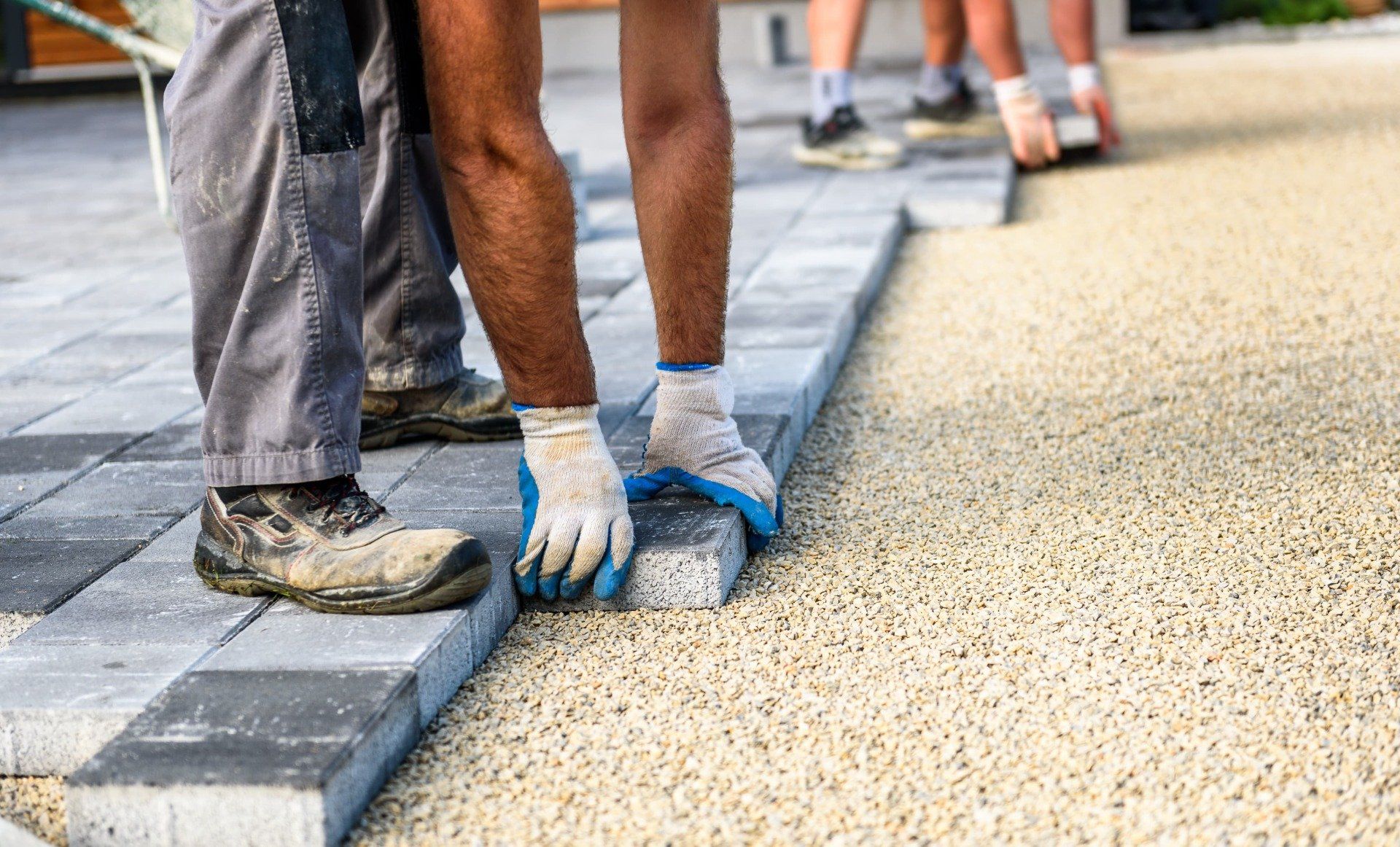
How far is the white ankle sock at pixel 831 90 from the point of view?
525cm

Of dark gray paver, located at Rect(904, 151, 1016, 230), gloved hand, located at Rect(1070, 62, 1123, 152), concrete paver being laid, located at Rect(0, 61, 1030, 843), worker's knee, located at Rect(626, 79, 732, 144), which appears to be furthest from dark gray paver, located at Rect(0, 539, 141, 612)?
gloved hand, located at Rect(1070, 62, 1123, 152)

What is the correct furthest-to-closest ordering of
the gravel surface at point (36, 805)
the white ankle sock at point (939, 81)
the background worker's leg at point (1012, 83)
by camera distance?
the white ankle sock at point (939, 81)
the background worker's leg at point (1012, 83)
the gravel surface at point (36, 805)

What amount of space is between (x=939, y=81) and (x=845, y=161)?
0.84 m

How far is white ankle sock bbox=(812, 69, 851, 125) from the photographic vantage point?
5.25 metres

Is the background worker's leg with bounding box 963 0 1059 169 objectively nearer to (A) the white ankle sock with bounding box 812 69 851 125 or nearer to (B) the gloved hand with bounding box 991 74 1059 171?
(B) the gloved hand with bounding box 991 74 1059 171

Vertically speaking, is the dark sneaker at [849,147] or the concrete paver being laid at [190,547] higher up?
the concrete paver being laid at [190,547]

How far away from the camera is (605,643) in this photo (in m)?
1.85

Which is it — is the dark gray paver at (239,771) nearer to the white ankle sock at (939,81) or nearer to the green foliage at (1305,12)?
the white ankle sock at (939,81)

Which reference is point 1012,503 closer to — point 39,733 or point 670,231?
point 670,231

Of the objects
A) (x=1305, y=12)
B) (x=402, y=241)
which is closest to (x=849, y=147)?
(x=402, y=241)

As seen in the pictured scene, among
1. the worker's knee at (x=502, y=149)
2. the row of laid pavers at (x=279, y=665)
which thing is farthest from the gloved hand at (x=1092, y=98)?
the worker's knee at (x=502, y=149)

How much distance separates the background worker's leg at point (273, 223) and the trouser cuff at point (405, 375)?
2.01 feet

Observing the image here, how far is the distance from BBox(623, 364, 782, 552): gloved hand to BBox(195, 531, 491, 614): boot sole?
0.36 metres

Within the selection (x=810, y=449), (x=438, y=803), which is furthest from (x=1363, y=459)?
(x=438, y=803)
